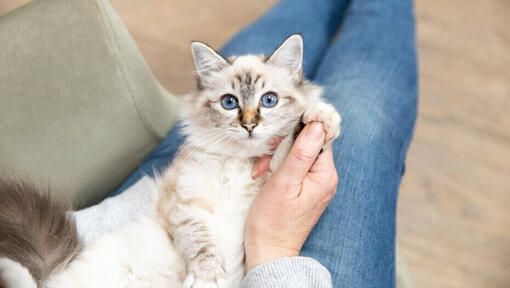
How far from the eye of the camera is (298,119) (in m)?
1.19

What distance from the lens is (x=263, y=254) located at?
109 centimetres

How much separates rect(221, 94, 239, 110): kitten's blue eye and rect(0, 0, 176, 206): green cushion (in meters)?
0.34

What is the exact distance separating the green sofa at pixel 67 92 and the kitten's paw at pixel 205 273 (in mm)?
531

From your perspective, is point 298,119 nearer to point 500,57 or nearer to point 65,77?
point 65,77

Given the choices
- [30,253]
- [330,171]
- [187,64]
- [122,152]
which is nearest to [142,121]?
[122,152]

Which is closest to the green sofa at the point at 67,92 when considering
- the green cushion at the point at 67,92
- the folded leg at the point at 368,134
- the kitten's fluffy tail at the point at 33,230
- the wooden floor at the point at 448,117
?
the green cushion at the point at 67,92

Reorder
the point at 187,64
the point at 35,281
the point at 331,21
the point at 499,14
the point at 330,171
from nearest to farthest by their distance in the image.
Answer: the point at 35,281 → the point at 330,171 → the point at 331,21 → the point at 187,64 → the point at 499,14

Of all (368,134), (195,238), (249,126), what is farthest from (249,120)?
(368,134)

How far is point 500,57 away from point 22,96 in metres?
2.71

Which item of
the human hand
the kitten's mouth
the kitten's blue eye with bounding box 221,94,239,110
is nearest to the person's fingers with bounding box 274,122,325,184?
the human hand

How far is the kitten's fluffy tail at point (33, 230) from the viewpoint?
40.1 inches

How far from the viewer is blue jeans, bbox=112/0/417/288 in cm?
122

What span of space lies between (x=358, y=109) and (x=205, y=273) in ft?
2.76

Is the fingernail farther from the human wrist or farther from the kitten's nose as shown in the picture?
the human wrist
